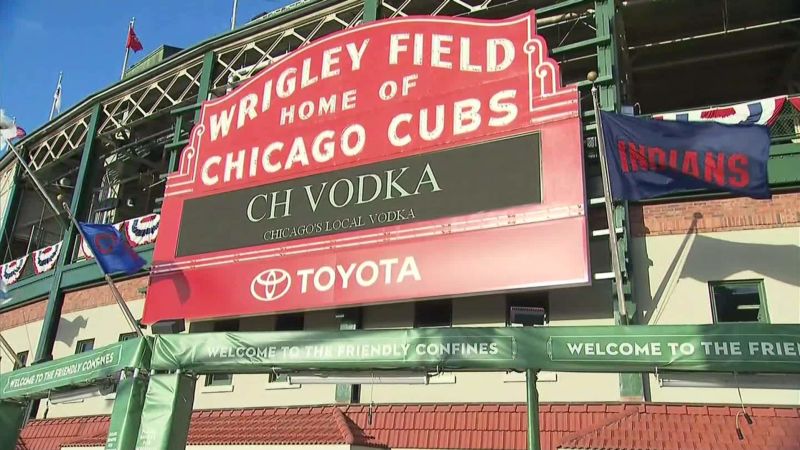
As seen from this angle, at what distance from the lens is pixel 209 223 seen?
53.1ft

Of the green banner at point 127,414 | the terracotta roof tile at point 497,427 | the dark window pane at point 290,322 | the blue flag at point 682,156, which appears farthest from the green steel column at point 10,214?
the blue flag at point 682,156

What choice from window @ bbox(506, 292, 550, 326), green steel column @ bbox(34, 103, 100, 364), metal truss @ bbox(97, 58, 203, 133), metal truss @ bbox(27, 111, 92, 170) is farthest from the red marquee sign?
metal truss @ bbox(27, 111, 92, 170)

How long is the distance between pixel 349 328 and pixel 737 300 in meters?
6.98

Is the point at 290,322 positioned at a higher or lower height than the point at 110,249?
lower

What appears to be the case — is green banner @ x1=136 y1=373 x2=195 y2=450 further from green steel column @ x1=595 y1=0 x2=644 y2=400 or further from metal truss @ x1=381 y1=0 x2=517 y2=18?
metal truss @ x1=381 y1=0 x2=517 y2=18

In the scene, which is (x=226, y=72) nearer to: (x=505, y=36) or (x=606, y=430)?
(x=505, y=36)

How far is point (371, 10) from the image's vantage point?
680 inches

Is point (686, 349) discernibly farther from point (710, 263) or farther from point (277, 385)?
point (277, 385)

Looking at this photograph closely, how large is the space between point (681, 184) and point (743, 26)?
983cm

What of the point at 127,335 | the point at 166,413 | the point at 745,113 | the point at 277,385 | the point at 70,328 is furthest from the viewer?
the point at 70,328

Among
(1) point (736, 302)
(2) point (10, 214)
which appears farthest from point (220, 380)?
(2) point (10, 214)

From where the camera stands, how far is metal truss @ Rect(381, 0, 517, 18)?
57.3 ft

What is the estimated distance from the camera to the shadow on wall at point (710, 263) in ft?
38.7

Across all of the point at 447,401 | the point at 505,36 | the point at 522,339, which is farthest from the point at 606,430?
the point at 505,36
